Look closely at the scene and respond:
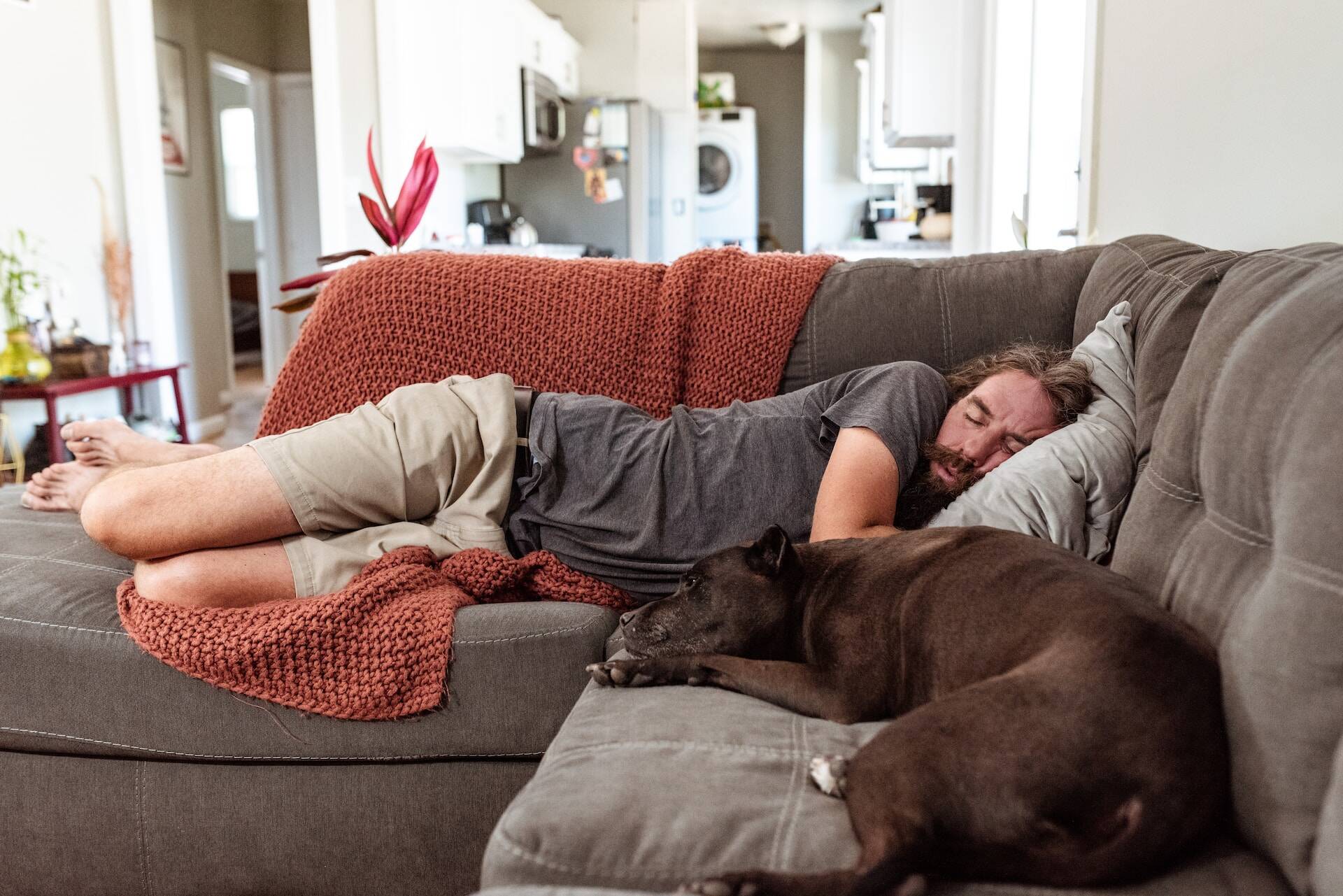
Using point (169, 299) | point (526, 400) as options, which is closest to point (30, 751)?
point (526, 400)

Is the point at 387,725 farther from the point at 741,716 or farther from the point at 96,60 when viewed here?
the point at 96,60

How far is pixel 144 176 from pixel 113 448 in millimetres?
3652

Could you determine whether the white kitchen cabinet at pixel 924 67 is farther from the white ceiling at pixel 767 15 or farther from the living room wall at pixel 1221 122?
the white ceiling at pixel 767 15

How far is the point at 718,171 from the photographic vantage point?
1030cm

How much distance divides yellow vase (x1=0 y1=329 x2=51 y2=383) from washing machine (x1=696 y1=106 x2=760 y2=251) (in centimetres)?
674

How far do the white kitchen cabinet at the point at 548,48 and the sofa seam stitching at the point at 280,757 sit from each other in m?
5.35

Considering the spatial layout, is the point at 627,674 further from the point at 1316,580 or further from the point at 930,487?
the point at 1316,580

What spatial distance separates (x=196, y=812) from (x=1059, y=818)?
1273 mm

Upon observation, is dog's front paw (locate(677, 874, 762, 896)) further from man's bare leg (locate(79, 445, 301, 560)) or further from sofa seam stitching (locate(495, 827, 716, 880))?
man's bare leg (locate(79, 445, 301, 560))

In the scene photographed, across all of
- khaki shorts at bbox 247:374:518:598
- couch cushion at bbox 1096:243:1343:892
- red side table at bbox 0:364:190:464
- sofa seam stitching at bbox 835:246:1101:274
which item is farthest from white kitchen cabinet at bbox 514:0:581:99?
couch cushion at bbox 1096:243:1343:892

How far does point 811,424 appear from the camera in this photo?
183 cm

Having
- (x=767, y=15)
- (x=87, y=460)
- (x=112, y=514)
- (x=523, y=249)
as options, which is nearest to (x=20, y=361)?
(x=87, y=460)

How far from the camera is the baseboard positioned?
6031 mm

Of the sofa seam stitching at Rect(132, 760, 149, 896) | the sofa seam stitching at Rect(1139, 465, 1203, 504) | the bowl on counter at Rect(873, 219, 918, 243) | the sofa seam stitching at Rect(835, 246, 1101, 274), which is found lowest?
the sofa seam stitching at Rect(132, 760, 149, 896)
